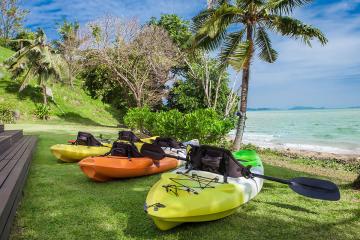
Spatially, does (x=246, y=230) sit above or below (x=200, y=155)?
below

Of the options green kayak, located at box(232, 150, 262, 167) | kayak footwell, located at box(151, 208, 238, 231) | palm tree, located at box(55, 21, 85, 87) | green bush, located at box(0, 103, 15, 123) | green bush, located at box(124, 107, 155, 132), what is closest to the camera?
kayak footwell, located at box(151, 208, 238, 231)

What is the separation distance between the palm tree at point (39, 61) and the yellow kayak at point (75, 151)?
20.6 meters

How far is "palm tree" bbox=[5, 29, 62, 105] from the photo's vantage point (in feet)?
93.4

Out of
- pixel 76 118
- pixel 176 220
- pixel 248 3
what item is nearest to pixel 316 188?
pixel 176 220

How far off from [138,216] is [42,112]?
2767 cm

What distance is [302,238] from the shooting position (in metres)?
5.11

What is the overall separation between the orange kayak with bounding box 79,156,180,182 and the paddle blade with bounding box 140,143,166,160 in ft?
0.68

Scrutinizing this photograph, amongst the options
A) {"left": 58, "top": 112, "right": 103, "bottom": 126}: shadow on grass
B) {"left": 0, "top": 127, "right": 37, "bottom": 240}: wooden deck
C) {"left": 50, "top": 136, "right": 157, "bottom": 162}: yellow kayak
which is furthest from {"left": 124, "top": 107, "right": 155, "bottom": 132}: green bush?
{"left": 0, "top": 127, "right": 37, "bottom": 240}: wooden deck

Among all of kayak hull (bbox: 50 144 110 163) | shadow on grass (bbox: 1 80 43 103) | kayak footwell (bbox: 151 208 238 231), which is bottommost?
kayak footwell (bbox: 151 208 238 231)

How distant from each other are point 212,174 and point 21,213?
3.95 m

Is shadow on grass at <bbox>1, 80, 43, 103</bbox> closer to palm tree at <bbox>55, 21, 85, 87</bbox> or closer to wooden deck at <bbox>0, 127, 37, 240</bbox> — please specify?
palm tree at <bbox>55, 21, 85, 87</bbox>

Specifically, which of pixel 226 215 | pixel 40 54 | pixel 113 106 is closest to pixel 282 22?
pixel 226 215

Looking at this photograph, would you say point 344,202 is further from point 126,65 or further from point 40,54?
point 40,54

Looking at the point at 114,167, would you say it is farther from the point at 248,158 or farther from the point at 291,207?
the point at 291,207
